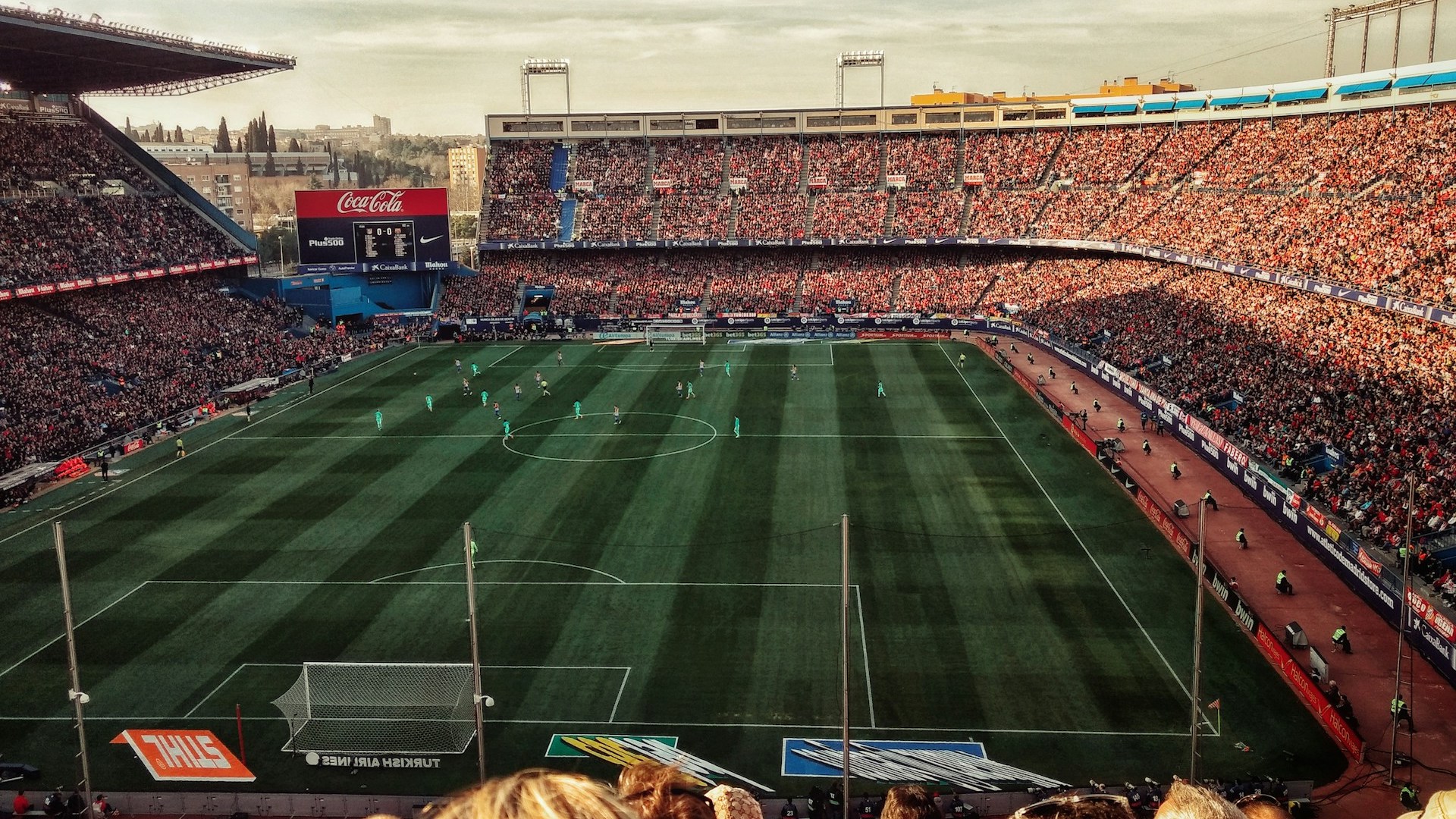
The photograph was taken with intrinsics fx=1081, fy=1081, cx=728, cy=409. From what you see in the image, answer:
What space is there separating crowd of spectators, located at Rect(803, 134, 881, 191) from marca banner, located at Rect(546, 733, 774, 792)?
77257 mm

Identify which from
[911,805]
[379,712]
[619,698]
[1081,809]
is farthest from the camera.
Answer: [619,698]

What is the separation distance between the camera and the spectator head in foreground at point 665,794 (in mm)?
4355

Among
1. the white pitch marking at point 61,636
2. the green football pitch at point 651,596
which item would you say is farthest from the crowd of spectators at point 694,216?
the white pitch marking at point 61,636

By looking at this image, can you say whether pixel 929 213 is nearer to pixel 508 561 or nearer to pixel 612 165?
pixel 612 165

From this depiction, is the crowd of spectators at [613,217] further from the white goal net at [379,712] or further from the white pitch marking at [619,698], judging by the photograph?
the white goal net at [379,712]

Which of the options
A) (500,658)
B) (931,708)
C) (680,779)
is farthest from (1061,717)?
(680,779)

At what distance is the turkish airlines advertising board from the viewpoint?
80688 millimetres

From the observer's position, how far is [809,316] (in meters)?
83.1

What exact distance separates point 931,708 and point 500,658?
34.5 ft

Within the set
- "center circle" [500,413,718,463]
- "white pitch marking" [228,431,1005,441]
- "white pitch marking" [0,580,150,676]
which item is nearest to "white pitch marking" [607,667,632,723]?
"white pitch marking" [0,580,150,676]

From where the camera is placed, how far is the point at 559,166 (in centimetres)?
9856

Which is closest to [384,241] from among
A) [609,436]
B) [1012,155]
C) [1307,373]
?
[609,436]

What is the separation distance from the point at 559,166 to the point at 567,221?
27.0 ft

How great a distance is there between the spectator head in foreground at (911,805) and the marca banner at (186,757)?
64.2 ft
